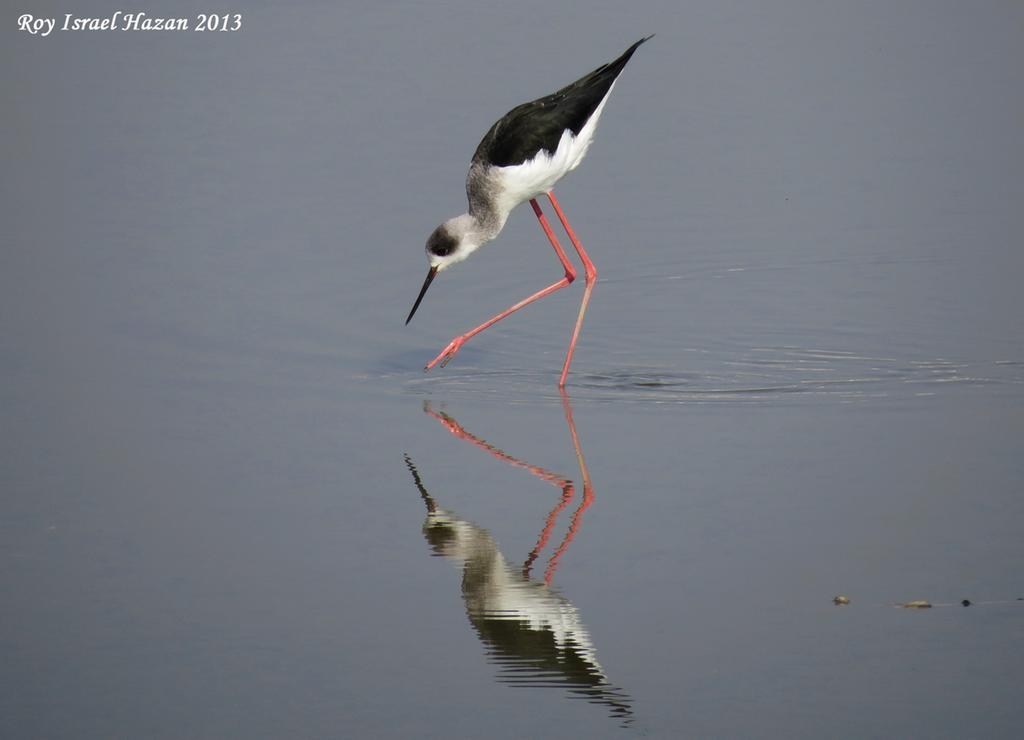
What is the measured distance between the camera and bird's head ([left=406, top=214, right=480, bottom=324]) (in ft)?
22.4

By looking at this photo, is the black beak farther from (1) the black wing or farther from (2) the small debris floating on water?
(2) the small debris floating on water

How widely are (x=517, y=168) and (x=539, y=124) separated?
0.22 meters

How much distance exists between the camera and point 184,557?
15.1 feet

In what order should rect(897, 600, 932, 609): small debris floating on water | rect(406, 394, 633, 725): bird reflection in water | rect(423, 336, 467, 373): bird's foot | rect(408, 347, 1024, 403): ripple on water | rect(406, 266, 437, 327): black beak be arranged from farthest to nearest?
rect(406, 266, 437, 327): black beak, rect(423, 336, 467, 373): bird's foot, rect(408, 347, 1024, 403): ripple on water, rect(897, 600, 932, 609): small debris floating on water, rect(406, 394, 633, 725): bird reflection in water

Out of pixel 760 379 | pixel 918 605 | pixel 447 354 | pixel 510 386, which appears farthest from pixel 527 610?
pixel 447 354

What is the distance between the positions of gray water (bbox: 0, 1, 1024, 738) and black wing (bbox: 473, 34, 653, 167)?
745mm

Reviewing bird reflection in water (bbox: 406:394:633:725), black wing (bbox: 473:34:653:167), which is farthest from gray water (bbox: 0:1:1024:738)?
black wing (bbox: 473:34:653:167)

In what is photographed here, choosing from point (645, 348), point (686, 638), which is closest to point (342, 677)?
point (686, 638)

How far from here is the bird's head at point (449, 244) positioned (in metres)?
6.81

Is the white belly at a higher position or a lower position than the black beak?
higher

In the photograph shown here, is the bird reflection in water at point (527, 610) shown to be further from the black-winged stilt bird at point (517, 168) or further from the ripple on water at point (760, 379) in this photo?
the black-winged stilt bird at point (517, 168)

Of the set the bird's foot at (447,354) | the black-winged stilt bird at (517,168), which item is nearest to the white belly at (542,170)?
the black-winged stilt bird at (517,168)

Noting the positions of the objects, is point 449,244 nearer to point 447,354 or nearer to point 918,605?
point 447,354

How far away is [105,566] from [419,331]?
2.51 m
